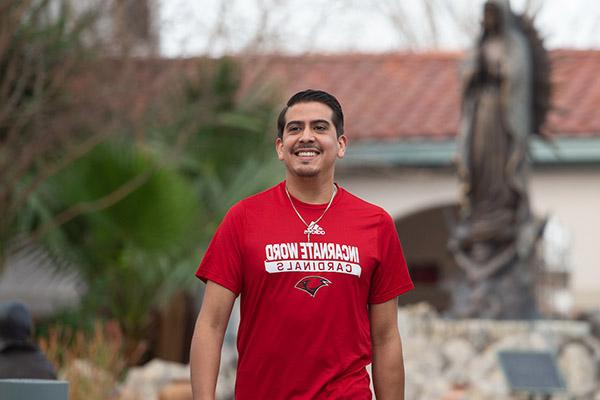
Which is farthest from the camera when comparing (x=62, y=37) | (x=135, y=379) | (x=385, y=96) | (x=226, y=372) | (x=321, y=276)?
(x=385, y=96)

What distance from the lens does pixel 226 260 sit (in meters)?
3.68

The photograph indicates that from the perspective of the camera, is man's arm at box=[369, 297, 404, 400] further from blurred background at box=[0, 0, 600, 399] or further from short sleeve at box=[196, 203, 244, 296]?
blurred background at box=[0, 0, 600, 399]

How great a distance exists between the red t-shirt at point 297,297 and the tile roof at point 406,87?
13490mm

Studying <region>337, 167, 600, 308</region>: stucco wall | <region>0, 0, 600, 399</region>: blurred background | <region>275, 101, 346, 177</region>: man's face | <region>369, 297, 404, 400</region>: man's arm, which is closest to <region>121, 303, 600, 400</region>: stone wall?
<region>0, 0, 600, 399</region>: blurred background

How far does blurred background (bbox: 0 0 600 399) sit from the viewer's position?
12.1m

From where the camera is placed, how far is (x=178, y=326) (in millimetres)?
17703

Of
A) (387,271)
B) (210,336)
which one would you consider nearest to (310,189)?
(387,271)

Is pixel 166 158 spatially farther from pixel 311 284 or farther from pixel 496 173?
pixel 311 284

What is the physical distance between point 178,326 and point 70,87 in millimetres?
4713

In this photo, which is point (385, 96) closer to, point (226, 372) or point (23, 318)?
point (226, 372)

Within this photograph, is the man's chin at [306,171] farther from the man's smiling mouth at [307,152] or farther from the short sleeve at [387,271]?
the short sleeve at [387,271]

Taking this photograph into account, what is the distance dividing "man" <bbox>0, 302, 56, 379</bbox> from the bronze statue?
6407 mm

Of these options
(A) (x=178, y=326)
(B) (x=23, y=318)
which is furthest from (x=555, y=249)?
(B) (x=23, y=318)

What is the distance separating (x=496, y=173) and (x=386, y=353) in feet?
28.4
